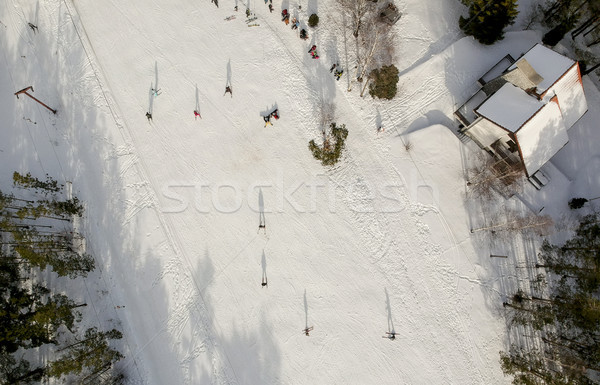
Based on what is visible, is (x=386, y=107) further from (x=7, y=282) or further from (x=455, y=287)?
(x=7, y=282)

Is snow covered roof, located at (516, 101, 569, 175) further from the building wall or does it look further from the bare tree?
the bare tree

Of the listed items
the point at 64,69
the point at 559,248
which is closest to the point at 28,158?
the point at 64,69

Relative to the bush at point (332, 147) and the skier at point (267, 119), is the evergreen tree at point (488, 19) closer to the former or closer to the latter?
the bush at point (332, 147)

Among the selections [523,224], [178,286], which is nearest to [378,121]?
[523,224]

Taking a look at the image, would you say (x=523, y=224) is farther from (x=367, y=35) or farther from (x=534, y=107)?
(x=367, y=35)

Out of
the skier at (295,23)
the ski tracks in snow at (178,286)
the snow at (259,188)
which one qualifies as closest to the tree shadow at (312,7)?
the snow at (259,188)

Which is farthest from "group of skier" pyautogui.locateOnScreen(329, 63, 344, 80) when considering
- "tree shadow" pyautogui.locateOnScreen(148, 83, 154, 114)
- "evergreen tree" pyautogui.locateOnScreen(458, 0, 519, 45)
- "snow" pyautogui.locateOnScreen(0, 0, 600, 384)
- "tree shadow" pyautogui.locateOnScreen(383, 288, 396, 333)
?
"tree shadow" pyautogui.locateOnScreen(383, 288, 396, 333)
